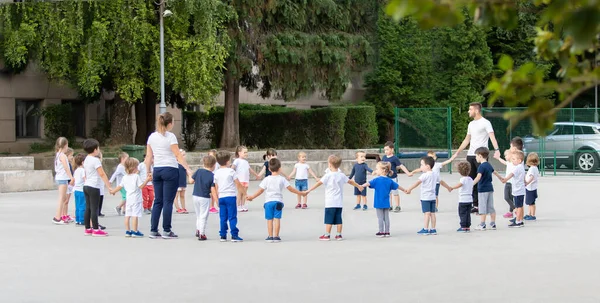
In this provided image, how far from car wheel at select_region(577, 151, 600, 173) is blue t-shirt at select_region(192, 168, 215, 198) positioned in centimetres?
2077

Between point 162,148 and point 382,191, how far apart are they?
3.08 m

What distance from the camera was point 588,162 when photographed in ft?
102

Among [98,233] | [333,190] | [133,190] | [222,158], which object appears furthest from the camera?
[98,233]

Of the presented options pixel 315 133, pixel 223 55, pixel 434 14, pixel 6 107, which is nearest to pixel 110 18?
pixel 223 55

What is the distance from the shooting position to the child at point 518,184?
1491cm

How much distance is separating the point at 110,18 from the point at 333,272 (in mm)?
19679

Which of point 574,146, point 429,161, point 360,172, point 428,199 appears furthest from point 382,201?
point 574,146

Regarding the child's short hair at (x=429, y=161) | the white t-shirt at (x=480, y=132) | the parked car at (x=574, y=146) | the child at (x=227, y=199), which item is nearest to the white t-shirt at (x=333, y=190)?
the child at (x=227, y=199)

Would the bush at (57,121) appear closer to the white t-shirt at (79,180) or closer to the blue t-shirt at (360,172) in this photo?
the blue t-shirt at (360,172)

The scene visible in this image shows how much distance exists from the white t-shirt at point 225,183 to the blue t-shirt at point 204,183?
172 mm

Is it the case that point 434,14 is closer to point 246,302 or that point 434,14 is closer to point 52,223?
point 246,302

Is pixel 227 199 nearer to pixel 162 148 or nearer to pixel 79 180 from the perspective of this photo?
pixel 162 148

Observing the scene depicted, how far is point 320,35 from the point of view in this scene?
33.1 m

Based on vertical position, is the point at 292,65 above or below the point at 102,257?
above
